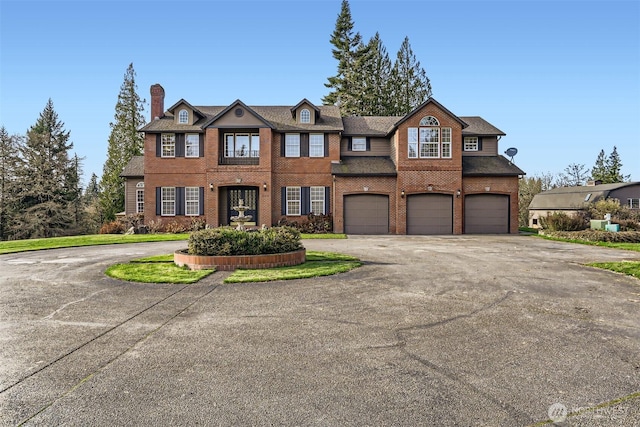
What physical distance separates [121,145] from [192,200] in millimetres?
21578

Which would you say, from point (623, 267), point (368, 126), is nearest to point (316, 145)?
point (368, 126)

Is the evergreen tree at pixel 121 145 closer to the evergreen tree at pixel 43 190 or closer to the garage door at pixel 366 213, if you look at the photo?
the evergreen tree at pixel 43 190

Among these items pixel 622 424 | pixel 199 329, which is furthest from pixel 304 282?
pixel 622 424

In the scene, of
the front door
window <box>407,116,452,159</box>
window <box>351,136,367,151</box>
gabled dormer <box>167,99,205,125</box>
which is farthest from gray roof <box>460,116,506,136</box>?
gabled dormer <box>167,99,205,125</box>

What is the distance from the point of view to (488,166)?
23.2 meters

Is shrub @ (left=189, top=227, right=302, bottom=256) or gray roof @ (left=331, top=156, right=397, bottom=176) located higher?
gray roof @ (left=331, top=156, right=397, bottom=176)

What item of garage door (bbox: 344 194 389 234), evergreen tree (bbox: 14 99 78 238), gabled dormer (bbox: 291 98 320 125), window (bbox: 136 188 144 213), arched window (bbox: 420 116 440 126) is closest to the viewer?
arched window (bbox: 420 116 440 126)

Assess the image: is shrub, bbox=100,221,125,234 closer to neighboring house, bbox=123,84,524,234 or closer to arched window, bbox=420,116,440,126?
neighboring house, bbox=123,84,524,234

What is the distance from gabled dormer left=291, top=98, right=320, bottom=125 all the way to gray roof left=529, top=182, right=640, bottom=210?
25359mm

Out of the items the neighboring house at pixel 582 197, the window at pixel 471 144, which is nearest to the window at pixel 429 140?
the window at pixel 471 144

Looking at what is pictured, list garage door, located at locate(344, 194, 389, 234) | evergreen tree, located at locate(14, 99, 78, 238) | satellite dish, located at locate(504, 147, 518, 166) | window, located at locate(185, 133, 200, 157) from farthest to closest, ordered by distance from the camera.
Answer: evergreen tree, located at locate(14, 99, 78, 238) → satellite dish, located at locate(504, 147, 518, 166) → window, located at locate(185, 133, 200, 157) → garage door, located at locate(344, 194, 389, 234)

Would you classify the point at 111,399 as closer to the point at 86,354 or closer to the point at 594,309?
the point at 86,354

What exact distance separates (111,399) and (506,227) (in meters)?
24.1

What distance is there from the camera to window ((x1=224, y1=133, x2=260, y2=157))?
2372 centimetres
